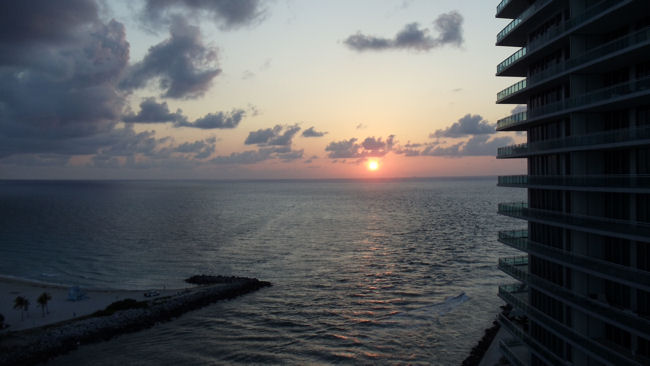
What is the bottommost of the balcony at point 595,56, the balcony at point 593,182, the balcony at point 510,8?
the balcony at point 593,182

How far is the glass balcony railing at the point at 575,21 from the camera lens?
2369 centimetres

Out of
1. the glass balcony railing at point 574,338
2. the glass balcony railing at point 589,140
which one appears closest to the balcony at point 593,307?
the glass balcony railing at point 574,338

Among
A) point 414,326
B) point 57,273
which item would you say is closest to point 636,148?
point 414,326

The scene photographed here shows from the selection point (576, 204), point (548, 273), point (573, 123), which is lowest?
point (548, 273)

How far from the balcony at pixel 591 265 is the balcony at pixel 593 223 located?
83.3 inches

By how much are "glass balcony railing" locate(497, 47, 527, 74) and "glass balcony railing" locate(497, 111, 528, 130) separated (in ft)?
14.1

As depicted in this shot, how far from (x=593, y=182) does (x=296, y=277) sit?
62375 millimetres

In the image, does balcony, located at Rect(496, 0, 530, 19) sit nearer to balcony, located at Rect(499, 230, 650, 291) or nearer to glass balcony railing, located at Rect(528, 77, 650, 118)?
glass balcony railing, located at Rect(528, 77, 650, 118)

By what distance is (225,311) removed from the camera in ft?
208

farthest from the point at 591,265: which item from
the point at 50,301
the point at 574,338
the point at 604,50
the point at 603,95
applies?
the point at 50,301

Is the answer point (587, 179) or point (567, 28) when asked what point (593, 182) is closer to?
point (587, 179)

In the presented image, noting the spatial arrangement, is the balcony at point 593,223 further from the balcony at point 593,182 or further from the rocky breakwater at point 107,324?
the rocky breakwater at point 107,324

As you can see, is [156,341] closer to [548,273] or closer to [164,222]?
[548,273]

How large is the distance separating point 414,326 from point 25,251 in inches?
4350
